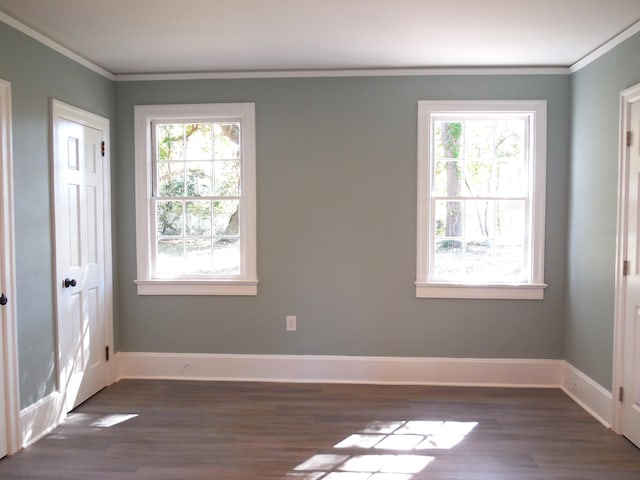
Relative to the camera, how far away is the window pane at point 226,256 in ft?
13.0

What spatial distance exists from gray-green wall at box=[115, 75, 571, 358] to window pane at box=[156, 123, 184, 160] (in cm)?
23

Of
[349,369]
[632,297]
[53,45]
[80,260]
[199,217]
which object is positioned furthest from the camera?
[199,217]

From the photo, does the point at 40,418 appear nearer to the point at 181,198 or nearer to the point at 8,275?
the point at 8,275

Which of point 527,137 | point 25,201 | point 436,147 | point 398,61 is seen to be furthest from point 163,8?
point 527,137

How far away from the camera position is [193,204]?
13.1ft

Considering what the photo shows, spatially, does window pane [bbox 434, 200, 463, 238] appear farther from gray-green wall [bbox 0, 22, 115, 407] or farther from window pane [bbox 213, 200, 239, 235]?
gray-green wall [bbox 0, 22, 115, 407]

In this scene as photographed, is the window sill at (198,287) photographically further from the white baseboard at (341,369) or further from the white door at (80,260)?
the white baseboard at (341,369)

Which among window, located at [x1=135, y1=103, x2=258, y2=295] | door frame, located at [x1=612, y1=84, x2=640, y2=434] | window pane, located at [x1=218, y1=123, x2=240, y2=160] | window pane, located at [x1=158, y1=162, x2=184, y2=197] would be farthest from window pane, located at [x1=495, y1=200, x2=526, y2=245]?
window pane, located at [x1=158, y1=162, x2=184, y2=197]

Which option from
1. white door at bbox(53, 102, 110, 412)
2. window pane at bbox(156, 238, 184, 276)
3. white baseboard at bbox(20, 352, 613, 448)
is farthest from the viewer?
window pane at bbox(156, 238, 184, 276)

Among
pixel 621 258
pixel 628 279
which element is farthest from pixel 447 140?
pixel 628 279

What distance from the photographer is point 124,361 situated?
13.1 ft

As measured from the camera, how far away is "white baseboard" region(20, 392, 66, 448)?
2832 mm

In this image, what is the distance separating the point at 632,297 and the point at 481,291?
3.69ft

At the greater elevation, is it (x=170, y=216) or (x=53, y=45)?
(x=53, y=45)
